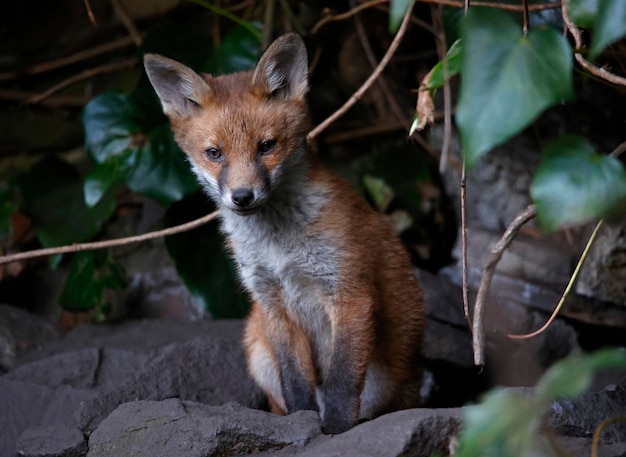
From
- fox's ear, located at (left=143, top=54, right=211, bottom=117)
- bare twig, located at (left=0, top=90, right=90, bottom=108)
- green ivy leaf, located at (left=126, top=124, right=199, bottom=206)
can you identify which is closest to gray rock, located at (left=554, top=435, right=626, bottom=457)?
fox's ear, located at (left=143, top=54, right=211, bottom=117)

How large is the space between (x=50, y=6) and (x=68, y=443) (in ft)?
15.5

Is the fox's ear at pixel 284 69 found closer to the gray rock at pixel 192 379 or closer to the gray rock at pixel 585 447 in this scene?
the gray rock at pixel 192 379

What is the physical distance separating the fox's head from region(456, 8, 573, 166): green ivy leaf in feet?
5.94

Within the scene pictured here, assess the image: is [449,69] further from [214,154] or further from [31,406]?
[31,406]

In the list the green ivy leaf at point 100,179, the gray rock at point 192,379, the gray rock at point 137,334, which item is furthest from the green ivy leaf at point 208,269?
the gray rock at point 192,379

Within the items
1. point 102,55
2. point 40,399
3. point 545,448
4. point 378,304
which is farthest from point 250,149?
point 102,55

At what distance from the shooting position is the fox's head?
3.86 metres

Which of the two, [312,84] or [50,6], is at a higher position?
[50,6]

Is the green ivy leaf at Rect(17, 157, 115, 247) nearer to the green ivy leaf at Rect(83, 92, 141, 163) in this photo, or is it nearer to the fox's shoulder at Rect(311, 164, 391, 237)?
the green ivy leaf at Rect(83, 92, 141, 163)

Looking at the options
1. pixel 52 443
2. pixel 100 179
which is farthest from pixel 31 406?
pixel 100 179

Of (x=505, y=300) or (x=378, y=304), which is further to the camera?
(x=505, y=300)

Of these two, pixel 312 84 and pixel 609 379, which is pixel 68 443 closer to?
pixel 609 379

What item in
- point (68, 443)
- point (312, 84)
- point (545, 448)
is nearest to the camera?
point (545, 448)

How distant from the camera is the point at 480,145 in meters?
2.01
